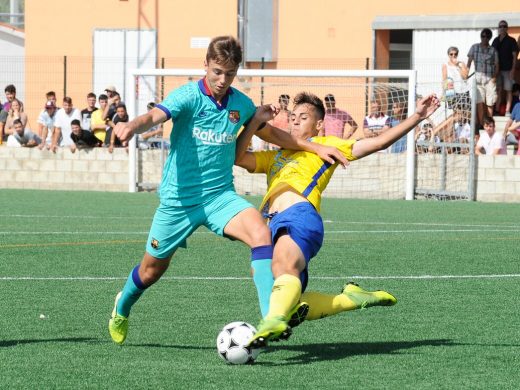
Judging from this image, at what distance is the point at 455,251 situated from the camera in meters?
12.5

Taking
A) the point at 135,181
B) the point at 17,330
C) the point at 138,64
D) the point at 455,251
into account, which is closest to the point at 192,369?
the point at 17,330

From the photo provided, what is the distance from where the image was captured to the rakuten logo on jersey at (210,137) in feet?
23.0

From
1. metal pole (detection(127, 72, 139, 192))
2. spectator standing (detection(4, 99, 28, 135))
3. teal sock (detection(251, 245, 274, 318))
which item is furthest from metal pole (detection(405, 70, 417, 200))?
teal sock (detection(251, 245, 274, 318))

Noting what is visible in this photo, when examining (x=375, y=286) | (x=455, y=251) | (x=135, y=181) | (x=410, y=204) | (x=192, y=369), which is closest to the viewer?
(x=192, y=369)

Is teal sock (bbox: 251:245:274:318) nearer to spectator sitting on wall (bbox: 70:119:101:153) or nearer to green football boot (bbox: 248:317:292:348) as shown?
green football boot (bbox: 248:317:292:348)

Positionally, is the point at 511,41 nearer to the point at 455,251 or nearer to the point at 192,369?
the point at 455,251

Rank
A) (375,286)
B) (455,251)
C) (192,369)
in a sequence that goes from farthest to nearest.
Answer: (455,251) < (375,286) < (192,369)

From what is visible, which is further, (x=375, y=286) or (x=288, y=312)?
(x=375, y=286)

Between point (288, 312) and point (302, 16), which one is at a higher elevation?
point (302, 16)

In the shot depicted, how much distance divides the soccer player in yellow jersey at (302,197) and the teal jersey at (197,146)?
0.38 m

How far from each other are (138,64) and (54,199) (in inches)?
500

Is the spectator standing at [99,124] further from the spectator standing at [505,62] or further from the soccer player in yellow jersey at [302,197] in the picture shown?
the soccer player in yellow jersey at [302,197]

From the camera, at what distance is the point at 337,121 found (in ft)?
67.3

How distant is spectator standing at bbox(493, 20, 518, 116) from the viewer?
76.0 feet
